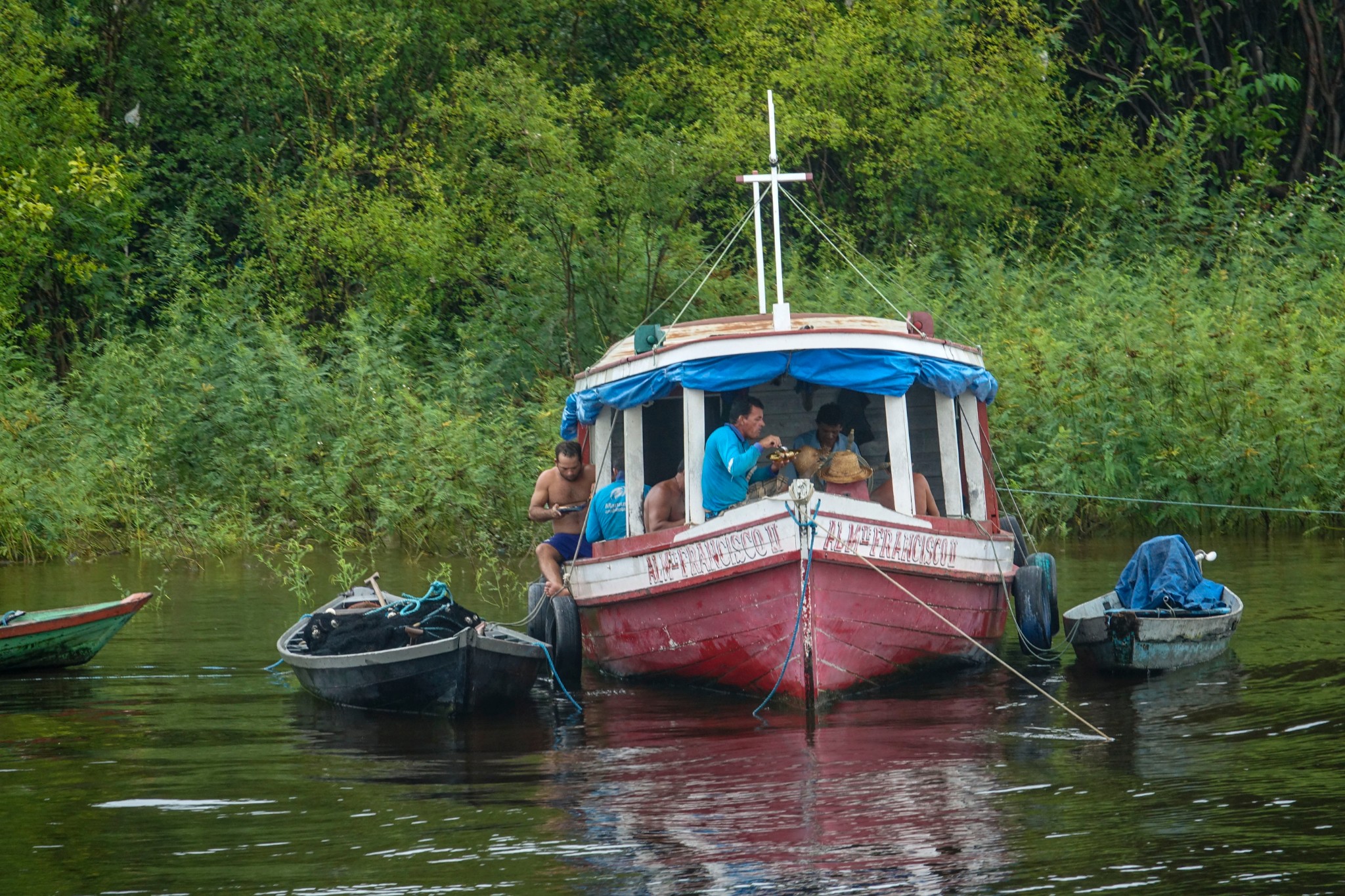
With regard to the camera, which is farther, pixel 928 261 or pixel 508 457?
pixel 928 261

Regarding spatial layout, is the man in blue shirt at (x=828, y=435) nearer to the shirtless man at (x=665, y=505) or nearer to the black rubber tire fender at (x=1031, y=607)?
the shirtless man at (x=665, y=505)

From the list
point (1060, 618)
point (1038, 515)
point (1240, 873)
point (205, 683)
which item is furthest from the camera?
point (1038, 515)

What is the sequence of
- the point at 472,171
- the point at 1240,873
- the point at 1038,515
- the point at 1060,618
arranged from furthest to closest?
the point at 472,171, the point at 1038,515, the point at 1060,618, the point at 1240,873

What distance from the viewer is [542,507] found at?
1315 centimetres

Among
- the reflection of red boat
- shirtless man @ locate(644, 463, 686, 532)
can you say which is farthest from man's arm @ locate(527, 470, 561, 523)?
the reflection of red boat

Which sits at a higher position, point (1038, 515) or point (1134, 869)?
point (1038, 515)

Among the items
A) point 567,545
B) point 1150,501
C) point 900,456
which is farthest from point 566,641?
point 1150,501

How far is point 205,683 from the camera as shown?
12227mm

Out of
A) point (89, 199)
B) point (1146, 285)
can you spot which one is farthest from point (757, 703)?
point (89, 199)

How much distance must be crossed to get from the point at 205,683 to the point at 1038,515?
9.96 m

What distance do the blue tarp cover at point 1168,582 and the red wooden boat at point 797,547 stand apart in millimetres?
976

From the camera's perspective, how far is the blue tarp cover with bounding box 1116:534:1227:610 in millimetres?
12383

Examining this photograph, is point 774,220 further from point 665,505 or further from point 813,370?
point 665,505

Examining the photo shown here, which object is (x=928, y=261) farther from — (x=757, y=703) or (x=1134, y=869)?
(x=1134, y=869)
